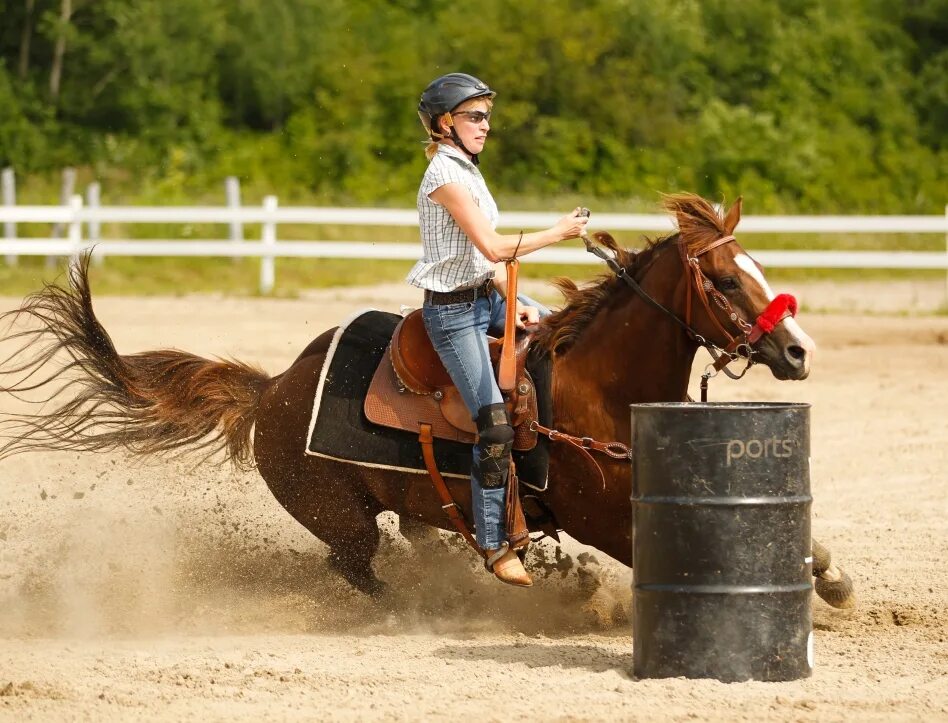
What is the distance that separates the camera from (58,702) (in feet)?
15.5

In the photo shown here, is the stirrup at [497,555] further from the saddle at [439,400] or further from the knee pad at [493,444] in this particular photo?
the knee pad at [493,444]

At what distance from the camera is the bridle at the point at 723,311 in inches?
207

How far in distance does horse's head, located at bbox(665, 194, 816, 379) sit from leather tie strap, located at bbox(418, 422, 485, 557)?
1166 millimetres

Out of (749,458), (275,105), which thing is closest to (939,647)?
(749,458)

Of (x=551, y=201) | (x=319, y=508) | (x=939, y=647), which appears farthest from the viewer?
(x=551, y=201)

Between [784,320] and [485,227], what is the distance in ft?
3.81

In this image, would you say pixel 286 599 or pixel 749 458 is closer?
pixel 749 458

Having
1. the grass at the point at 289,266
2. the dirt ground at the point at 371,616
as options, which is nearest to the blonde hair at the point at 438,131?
the dirt ground at the point at 371,616

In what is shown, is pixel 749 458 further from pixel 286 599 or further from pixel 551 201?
pixel 551 201

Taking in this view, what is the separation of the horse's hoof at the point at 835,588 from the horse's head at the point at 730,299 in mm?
999

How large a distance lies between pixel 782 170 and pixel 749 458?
2780cm

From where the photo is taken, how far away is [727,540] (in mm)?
4723

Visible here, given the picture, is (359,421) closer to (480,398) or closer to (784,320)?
(480,398)

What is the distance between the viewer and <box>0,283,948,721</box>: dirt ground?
4.64 m
